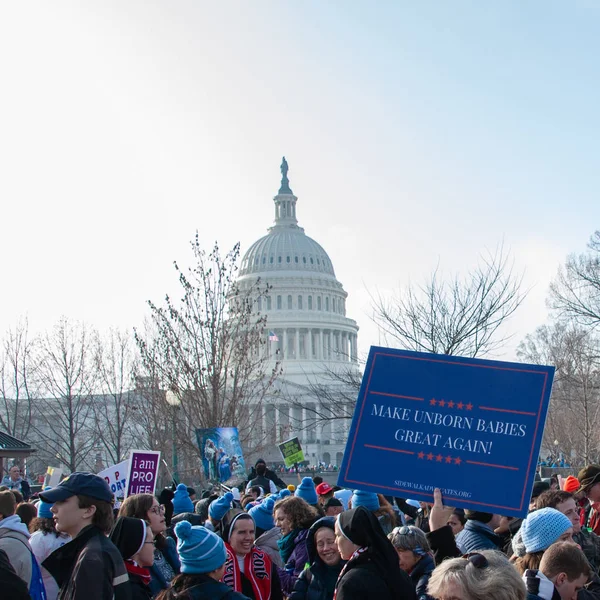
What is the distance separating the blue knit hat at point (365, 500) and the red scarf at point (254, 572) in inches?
29.7

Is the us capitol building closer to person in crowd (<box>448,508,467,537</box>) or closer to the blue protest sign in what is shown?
person in crowd (<box>448,508,467,537</box>)

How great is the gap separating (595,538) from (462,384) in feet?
8.64

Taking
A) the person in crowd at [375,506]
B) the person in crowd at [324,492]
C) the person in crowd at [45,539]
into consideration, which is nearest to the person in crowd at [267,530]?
the person in crowd at [375,506]

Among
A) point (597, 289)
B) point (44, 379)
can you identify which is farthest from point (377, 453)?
point (44, 379)

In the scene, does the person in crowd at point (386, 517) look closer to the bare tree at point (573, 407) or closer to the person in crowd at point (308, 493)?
the person in crowd at point (308, 493)

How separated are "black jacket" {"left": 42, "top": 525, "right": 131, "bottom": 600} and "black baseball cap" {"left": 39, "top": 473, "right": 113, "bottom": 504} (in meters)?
0.16

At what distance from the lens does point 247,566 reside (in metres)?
6.67

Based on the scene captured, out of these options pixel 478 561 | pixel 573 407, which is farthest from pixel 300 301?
pixel 478 561

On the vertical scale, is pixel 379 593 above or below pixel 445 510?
below

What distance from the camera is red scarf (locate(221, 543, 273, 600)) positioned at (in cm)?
657

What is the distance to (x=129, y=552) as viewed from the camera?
5777 mm

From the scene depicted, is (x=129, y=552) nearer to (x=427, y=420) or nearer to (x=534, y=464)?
(x=427, y=420)

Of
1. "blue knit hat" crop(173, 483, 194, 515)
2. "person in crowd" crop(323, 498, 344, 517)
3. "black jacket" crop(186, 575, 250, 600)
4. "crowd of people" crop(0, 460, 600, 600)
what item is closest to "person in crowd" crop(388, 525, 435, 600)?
"crowd of people" crop(0, 460, 600, 600)

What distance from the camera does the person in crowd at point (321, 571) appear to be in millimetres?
6625
